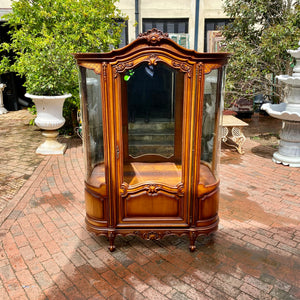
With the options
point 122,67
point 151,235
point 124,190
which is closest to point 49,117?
point 124,190

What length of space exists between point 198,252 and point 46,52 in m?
5.93

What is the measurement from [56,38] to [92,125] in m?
5.24

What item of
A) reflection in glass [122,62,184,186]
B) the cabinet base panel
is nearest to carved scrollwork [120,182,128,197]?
reflection in glass [122,62,184,186]

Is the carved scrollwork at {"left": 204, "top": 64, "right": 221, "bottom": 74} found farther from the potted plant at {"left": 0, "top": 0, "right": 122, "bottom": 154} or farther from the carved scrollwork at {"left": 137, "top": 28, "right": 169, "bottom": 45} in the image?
the potted plant at {"left": 0, "top": 0, "right": 122, "bottom": 154}

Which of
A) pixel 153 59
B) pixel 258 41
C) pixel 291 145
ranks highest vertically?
pixel 258 41

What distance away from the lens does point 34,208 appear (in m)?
5.15

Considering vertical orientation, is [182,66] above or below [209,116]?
above

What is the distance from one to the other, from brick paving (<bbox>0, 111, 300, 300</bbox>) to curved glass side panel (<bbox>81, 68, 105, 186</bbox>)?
97 cm

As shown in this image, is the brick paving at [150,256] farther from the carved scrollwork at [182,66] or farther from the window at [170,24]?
the window at [170,24]

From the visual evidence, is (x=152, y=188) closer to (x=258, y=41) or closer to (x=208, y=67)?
(x=208, y=67)

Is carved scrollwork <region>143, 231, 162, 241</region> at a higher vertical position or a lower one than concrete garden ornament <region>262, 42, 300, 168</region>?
lower

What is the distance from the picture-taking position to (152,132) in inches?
Answer: 170

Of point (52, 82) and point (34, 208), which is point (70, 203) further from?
point (52, 82)

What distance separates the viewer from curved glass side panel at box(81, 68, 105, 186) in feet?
12.0
